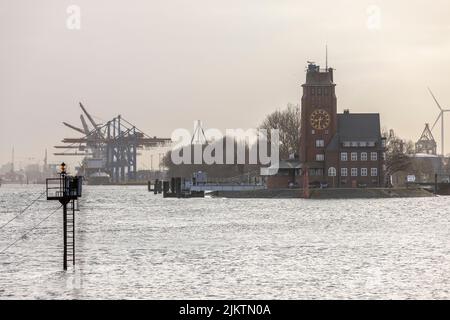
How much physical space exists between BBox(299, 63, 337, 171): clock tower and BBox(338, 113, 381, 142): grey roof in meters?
1.70

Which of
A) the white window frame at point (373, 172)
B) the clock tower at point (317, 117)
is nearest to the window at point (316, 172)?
the clock tower at point (317, 117)

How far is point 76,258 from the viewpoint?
47781mm

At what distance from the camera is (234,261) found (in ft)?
152

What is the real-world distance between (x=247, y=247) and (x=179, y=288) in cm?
1820

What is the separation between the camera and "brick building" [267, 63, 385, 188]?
140 meters

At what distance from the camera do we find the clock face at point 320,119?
465ft

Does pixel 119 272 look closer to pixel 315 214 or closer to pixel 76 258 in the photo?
pixel 76 258

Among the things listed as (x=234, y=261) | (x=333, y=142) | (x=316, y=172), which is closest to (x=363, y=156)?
(x=333, y=142)

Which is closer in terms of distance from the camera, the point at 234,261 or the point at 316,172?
the point at 234,261

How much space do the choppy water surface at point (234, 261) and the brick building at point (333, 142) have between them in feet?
197

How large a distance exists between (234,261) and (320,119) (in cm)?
9748

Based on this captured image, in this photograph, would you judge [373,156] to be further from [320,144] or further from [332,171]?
[320,144]

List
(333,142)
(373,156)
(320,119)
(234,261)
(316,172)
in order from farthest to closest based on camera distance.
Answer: (320,119), (316,172), (333,142), (373,156), (234,261)
